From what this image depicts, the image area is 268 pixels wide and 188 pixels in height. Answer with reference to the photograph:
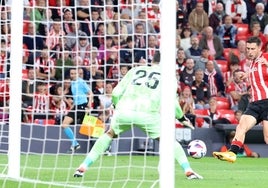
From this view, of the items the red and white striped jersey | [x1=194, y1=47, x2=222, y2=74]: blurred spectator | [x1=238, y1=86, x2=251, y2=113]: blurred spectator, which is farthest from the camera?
[x1=194, y1=47, x2=222, y2=74]: blurred spectator

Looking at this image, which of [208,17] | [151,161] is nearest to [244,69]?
[208,17]

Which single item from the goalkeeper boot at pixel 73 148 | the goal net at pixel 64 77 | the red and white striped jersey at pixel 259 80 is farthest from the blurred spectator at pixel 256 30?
the red and white striped jersey at pixel 259 80

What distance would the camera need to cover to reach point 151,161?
56.3 feet

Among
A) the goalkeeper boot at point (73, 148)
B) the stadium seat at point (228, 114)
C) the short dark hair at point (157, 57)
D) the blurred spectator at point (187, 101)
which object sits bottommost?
the goalkeeper boot at point (73, 148)

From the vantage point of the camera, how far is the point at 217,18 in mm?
23953

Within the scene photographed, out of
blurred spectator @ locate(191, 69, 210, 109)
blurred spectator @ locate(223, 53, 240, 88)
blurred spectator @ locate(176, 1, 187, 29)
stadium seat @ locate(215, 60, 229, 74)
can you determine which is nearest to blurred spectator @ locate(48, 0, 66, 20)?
blurred spectator @ locate(191, 69, 210, 109)

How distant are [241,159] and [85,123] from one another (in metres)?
3.25

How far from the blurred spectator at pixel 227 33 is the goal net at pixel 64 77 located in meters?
5.59

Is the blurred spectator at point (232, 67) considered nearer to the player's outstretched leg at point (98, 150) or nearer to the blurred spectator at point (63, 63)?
the blurred spectator at point (63, 63)

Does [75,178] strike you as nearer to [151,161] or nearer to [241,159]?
[151,161]

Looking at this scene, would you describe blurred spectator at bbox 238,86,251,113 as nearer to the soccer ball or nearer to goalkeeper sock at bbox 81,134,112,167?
the soccer ball

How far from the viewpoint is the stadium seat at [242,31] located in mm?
24172

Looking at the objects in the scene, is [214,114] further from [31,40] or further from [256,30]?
[31,40]

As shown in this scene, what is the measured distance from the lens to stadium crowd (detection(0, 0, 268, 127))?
48.4ft
